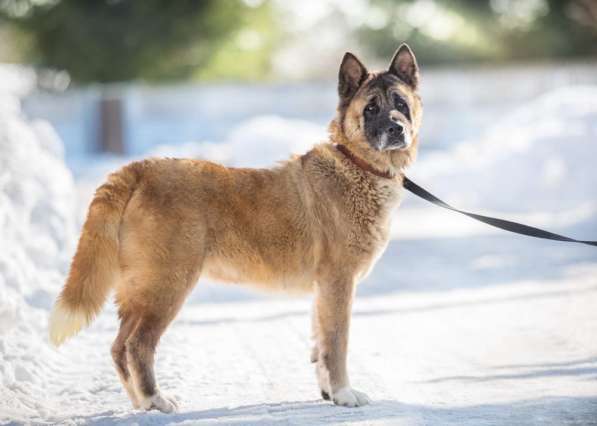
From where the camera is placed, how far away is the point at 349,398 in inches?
195

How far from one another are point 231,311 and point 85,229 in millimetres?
3157

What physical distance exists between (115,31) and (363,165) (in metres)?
21.7

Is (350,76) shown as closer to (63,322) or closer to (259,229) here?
(259,229)

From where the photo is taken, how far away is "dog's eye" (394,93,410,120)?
5.51 m

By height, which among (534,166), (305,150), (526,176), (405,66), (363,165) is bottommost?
(363,165)

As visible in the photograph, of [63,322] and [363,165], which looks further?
[363,165]

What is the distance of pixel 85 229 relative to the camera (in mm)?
4844

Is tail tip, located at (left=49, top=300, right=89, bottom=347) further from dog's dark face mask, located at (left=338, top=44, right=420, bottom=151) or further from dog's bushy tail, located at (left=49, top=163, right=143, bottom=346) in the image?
dog's dark face mask, located at (left=338, top=44, right=420, bottom=151)

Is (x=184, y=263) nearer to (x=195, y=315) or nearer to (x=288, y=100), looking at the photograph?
(x=195, y=315)

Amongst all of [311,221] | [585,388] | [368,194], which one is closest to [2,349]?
[311,221]

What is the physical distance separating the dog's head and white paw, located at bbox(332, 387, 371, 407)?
1.60 metres

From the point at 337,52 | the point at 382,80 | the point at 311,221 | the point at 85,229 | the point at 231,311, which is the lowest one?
the point at 231,311

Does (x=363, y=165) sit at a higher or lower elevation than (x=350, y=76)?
lower

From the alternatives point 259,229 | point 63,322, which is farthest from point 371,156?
point 63,322
